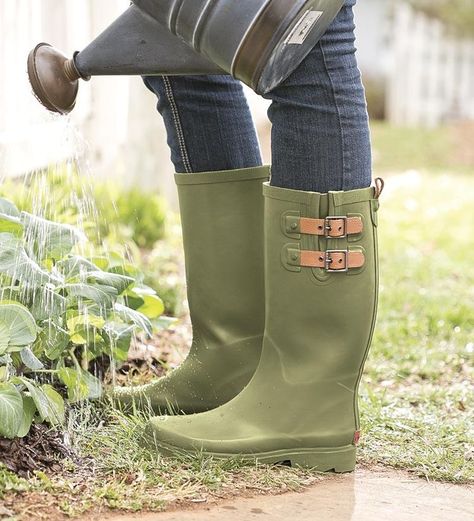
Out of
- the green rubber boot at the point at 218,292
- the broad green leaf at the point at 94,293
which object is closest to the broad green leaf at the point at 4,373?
the broad green leaf at the point at 94,293

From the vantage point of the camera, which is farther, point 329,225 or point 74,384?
point 74,384

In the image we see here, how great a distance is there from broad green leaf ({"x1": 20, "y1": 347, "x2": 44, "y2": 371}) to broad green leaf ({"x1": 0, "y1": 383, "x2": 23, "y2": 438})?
0.33 ft

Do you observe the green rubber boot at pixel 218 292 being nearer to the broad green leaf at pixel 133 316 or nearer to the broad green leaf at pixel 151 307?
the broad green leaf at pixel 133 316

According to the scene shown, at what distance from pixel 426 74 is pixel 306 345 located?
30.4ft

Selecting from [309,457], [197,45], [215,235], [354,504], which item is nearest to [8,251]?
[215,235]

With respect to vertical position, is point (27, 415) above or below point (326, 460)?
above

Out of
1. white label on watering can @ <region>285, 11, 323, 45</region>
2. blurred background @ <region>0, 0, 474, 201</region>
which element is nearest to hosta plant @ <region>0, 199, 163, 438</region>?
blurred background @ <region>0, 0, 474, 201</region>

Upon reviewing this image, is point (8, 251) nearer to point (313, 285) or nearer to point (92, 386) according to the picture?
point (92, 386)

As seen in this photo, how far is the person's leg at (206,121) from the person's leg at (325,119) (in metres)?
0.23

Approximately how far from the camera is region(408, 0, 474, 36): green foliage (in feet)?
36.4

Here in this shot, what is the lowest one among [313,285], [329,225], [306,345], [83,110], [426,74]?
[306,345]

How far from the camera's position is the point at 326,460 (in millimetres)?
1844

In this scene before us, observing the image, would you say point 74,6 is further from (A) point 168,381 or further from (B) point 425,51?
(B) point 425,51

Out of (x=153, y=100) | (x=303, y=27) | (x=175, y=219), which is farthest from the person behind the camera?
(x=153, y=100)
